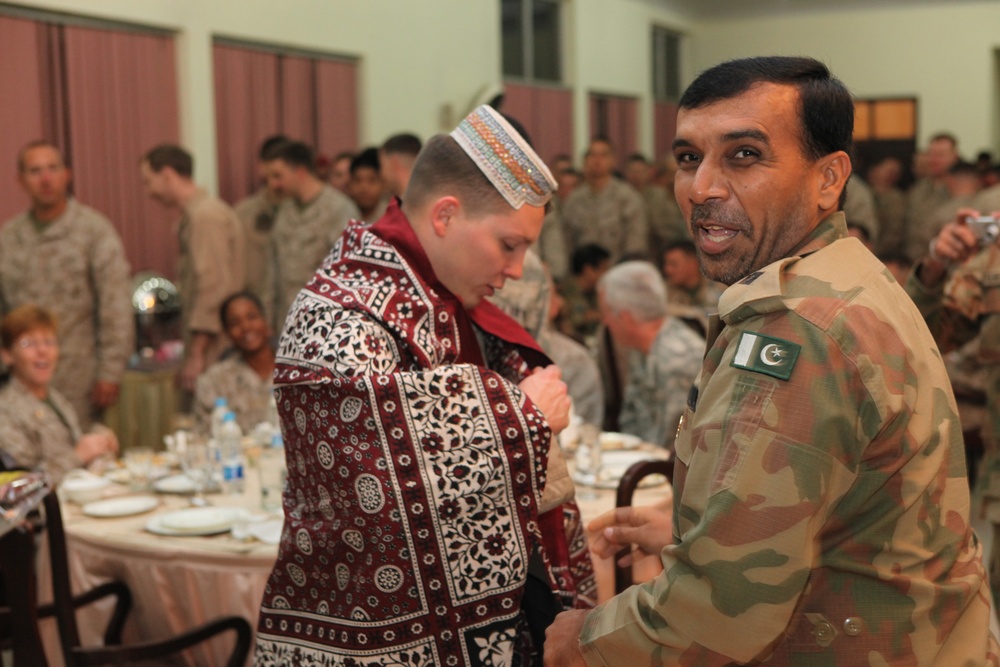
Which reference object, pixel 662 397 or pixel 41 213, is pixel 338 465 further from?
pixel 41 213

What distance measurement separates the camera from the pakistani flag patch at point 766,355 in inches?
47.1

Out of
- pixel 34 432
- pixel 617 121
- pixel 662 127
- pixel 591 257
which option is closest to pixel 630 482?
pixel 34 432

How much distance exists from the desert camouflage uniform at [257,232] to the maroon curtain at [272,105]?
58cm

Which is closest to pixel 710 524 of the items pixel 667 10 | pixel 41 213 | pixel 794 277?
pixel 794 277

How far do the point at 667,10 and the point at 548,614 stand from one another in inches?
540

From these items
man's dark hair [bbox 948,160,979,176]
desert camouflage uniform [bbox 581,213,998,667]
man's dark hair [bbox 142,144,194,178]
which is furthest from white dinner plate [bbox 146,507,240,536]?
man's dark hair [bbox 948,160,979,176]

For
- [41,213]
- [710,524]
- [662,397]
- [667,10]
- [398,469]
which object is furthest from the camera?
[667,10]

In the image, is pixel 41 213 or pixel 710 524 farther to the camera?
pixel 41 213

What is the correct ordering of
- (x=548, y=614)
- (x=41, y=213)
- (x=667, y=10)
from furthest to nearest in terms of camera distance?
(x=667, y=10)
(x=41, y=213)
(x=548, y=614)

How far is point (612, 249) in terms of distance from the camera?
32.0 feet

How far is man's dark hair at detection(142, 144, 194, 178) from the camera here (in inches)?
240

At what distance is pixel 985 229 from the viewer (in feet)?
8.46

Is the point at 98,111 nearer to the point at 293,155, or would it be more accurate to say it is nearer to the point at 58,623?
the point at 293,155

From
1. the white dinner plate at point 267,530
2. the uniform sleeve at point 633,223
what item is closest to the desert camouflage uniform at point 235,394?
the white dinner plate at point 267,530
